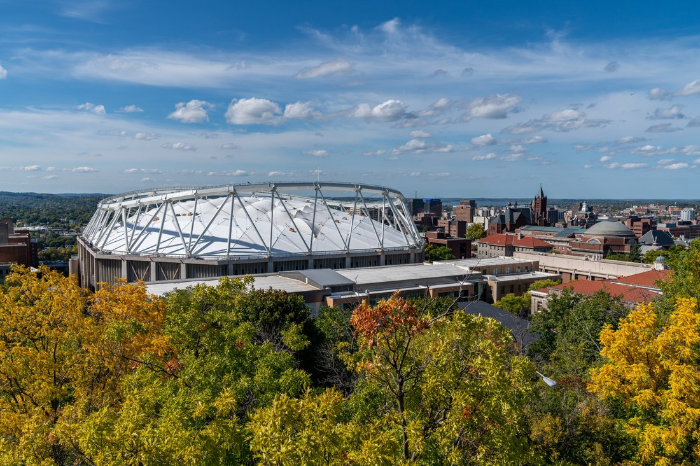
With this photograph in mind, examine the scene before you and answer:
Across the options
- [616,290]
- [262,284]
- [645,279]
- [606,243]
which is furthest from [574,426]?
[606,243]

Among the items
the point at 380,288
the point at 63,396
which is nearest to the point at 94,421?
the point at 63,396

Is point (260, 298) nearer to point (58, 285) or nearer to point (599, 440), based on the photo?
point (58, 285)

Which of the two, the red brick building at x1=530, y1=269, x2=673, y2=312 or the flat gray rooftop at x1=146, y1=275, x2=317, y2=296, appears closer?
the flat gray rooftop at x1=146, y1=275, x2=317, y2=296

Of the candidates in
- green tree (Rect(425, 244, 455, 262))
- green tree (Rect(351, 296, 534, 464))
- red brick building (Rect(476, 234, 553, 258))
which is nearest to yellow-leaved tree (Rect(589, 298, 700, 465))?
green tree (Rect(351, 296, 534, 464))

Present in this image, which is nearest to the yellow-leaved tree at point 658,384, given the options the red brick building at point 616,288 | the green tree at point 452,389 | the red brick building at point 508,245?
the green tree at point 452,389

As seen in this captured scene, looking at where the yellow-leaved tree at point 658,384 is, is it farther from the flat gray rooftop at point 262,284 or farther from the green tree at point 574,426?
the flat gray rooftop at point 262,284

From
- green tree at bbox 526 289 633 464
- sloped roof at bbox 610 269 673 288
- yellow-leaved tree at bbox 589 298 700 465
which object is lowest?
sloped roof at bbox 610 269 673 288

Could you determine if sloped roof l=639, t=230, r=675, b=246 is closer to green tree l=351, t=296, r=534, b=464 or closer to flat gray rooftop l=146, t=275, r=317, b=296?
flat gray rooftop l=146, t=275, r=317, b=296
